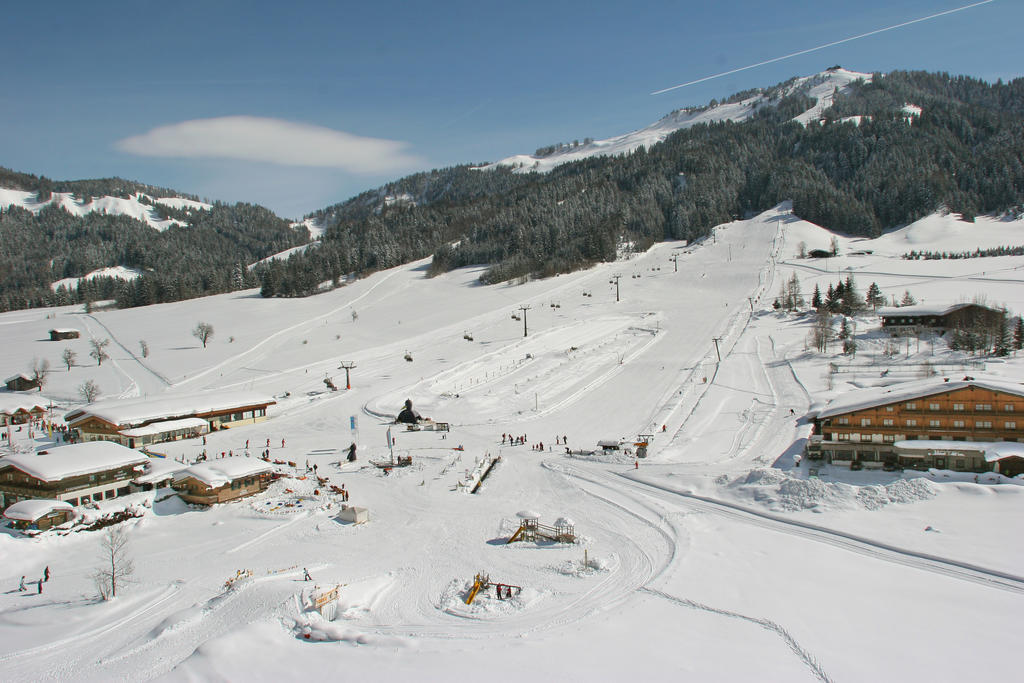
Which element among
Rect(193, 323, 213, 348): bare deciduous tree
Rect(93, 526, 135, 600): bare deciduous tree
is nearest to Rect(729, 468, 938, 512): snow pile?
Rect(93, 526, 135, 600): bare deciduous tree

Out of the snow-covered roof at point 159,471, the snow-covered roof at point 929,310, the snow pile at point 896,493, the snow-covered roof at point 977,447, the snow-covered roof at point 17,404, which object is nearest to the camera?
the snow pile at point 896,493

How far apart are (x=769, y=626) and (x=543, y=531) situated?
908 centimetres

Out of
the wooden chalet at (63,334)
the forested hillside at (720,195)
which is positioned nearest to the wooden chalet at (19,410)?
the wooden chalet at (63,334)

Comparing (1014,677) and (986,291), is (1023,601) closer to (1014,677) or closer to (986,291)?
(1014,677)

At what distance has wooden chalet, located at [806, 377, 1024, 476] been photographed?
25.9m

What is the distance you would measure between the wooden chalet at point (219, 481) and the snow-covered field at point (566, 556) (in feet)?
2.75

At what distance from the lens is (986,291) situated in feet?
234

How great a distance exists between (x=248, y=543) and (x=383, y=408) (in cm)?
2387

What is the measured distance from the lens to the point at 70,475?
90.9 feet

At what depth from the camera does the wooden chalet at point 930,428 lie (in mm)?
25938

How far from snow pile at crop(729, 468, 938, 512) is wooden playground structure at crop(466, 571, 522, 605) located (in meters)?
11.5

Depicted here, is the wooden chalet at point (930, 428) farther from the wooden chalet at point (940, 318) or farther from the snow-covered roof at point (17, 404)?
the snow-covered roof at point (17, 404)

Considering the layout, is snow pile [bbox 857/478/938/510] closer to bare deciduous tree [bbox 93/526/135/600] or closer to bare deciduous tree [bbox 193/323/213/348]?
bare deciduous tree [bbox 93/526/135/600]

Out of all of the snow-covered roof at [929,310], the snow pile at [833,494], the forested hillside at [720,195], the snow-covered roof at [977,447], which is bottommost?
the snow pile at [833,494]
